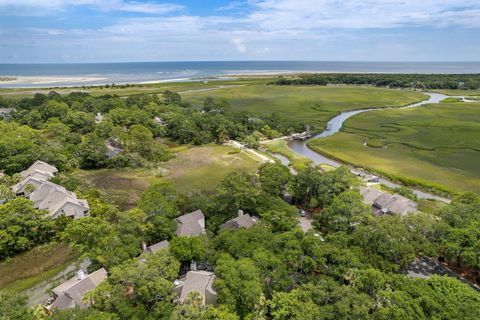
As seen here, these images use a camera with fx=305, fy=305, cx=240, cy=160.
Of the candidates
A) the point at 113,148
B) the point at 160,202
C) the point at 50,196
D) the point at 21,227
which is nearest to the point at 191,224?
the point at 160,202

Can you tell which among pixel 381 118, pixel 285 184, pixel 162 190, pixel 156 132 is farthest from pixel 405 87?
pixel 162 190

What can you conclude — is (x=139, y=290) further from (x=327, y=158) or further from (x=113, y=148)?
(x=327, y=158)

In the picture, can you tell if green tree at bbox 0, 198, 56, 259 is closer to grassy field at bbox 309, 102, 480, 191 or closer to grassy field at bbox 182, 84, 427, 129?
grassy field at bbox 309, 102, 480, 191

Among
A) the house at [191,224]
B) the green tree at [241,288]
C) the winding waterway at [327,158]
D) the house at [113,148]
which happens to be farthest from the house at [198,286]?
the house at [113,148]

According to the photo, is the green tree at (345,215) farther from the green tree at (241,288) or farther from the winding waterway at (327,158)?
the winding waterway at (327,158)

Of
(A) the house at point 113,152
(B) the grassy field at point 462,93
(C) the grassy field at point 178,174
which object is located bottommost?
(C) the grassy field at point 178,174

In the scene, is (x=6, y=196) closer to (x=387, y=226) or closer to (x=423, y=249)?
(x=387, y=226)
